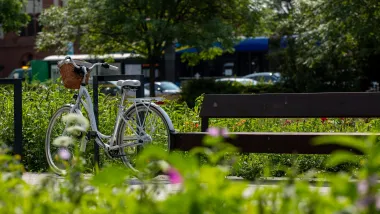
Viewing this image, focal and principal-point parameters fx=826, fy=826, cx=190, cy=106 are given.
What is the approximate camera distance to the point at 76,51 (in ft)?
199

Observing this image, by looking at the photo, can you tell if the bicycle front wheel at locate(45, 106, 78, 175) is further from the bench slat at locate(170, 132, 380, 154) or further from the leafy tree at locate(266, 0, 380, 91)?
the leafy tree at locate(266, 0, 380, 91)

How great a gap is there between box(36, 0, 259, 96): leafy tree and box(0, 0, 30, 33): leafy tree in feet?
35.2

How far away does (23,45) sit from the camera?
6631 centimetres

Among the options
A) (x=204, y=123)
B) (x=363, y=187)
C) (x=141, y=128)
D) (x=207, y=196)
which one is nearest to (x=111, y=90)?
(x=204, y=123)

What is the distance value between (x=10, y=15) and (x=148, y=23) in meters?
15.8

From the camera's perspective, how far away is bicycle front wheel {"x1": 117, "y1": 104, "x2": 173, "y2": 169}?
677cm

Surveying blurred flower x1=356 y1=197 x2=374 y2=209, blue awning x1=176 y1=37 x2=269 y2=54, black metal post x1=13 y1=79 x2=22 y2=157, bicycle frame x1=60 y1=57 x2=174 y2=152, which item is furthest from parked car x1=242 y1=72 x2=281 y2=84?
blurred flower x1=356 y1=197 x2=374 y2=209

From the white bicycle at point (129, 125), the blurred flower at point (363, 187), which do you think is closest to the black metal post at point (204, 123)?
the white bicycle at point (129, 125)

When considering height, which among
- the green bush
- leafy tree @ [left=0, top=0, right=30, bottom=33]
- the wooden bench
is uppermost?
leafy tree @ [left=0, top=0, right=30, bottom=33]

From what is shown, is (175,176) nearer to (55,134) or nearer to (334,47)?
(55,134)

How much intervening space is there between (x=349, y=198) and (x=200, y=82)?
84.3ft

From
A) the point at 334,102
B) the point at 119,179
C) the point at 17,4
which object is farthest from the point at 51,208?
the point at 17,4

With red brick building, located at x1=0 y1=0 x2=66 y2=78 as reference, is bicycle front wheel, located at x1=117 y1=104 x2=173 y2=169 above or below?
below

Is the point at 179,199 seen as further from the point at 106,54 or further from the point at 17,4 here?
the point at 17,4
